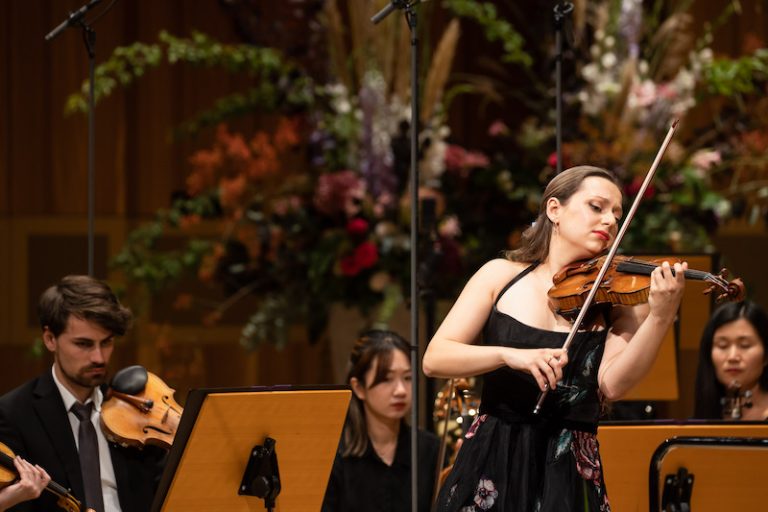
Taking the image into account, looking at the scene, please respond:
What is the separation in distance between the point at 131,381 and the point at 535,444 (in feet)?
3.76

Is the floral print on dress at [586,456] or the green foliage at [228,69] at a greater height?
the green foliage at [228,69]

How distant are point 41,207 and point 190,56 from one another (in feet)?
5.10

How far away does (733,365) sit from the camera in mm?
3664

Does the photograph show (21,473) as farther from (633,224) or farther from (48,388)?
(633,224)

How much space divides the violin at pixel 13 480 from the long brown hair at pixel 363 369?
0.91m

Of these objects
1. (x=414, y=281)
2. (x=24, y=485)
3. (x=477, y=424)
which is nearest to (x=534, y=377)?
(x=477, y=424)

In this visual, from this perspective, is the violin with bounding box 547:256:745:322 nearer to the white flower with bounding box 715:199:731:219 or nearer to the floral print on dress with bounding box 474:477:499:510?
the floral print on dress with bounding box 474:477:499:510

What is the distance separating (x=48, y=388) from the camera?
3.11 m

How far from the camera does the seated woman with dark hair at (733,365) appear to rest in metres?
3.65

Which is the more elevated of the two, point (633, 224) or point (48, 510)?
point (633, 224)

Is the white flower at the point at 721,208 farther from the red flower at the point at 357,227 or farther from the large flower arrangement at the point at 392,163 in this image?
the red flower at the point at 357,227

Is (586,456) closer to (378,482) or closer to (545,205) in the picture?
(545,205)

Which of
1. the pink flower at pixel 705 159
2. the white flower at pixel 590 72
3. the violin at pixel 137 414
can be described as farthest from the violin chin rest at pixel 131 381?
the pink flower at pixel 705 159

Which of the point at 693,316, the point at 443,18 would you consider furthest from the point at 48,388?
the point at 443,18
